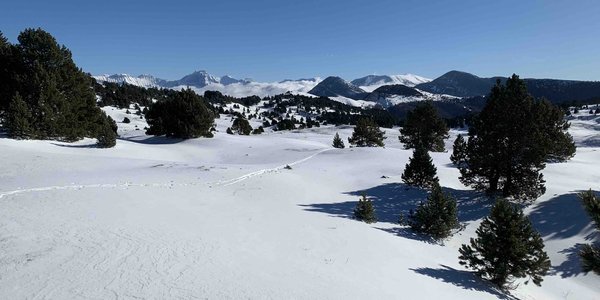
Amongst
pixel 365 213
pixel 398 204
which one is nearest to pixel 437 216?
pixel 365 213

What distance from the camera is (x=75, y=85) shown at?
139 feet

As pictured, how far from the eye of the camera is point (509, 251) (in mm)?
14000

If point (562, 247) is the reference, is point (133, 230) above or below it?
above

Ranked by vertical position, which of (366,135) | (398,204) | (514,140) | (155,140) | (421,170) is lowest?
(398,204)

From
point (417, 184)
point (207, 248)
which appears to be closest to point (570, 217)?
point (417, 184)

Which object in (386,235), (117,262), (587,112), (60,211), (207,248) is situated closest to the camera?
(117,262)

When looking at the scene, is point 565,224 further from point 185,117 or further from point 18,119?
point 185,117

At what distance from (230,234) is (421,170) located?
720 inches

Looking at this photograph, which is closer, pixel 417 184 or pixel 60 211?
pixel 60 211

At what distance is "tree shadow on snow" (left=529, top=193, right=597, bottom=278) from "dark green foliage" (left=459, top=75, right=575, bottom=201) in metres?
1.28

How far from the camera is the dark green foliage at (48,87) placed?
123 ft

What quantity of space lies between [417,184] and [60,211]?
75.5 feet

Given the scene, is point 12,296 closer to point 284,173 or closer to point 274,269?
point 274,269

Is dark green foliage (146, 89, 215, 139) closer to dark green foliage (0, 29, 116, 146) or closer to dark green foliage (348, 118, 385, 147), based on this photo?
dark green foliage (0, 29, 116, 146)
